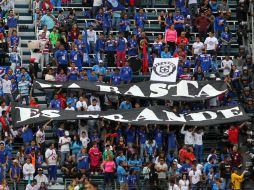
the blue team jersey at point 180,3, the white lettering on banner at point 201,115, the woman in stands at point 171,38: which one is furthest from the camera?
the blue team jersey at point 180,3

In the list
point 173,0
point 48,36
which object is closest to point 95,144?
point 48,36

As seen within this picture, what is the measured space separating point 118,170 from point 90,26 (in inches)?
356

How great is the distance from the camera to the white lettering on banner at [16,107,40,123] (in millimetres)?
50844

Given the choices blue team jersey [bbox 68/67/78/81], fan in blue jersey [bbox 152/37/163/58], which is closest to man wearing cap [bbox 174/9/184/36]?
fan in blue jersey [bbox 152/37/163/58]

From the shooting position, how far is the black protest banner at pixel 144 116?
50.8 m

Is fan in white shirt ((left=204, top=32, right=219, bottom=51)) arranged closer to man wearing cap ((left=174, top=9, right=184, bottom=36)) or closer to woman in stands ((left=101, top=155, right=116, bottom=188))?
man wearing cap ((left=174, top=9, right=184, bottom=36))

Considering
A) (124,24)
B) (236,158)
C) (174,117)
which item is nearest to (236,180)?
(236,158)

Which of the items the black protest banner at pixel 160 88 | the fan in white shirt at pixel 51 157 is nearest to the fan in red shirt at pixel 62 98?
the black protest banner at pixel 160 88

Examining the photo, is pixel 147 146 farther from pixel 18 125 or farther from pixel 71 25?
pixel 71 25

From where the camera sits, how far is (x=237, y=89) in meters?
53.7

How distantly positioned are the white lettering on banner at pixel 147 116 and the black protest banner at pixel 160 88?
99 cm

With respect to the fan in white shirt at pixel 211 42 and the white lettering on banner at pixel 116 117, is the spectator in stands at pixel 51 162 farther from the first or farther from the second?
the fan in white shirt at pixel 211 42

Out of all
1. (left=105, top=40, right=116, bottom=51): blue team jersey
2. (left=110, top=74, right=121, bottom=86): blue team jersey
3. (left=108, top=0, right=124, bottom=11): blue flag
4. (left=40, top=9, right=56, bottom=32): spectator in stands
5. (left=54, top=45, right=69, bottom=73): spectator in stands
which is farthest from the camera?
(left=108, top=0, right=124, bottom=11): blue flag

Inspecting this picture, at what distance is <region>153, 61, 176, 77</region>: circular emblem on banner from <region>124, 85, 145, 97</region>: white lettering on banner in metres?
1.42
